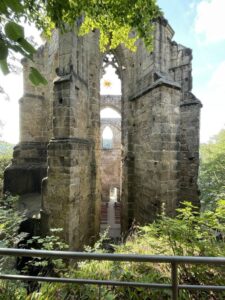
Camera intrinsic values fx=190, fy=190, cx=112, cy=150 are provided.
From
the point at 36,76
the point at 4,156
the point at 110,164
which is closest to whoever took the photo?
Answer: the point at 36,76

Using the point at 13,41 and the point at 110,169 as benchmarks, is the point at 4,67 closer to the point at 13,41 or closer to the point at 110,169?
the point at 13,41

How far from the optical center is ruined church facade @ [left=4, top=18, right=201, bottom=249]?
518cm

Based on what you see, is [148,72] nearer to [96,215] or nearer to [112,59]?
[112,59]

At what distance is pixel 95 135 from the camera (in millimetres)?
7297

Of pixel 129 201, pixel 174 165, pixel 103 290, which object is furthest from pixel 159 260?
pixel 129 201

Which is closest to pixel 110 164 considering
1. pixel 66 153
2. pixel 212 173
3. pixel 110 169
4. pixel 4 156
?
pixel 110 169

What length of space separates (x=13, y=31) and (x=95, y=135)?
249 inches

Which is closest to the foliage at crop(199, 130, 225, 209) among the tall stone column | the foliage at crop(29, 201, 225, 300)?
the tall stone column

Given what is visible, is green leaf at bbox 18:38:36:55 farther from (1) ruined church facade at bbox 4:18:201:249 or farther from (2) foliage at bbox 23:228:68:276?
(1) ruined church facade at bbox 4:18:201:249

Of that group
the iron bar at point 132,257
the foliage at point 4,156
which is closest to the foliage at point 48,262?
the iron bar at point 132,257

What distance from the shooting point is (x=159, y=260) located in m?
1.28

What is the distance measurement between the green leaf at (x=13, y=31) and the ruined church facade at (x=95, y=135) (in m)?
4.17

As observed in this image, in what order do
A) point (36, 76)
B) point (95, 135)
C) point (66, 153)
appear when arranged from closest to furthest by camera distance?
point (36, 76), point (66, 153), point (95, 135)

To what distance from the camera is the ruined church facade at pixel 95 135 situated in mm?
5176
